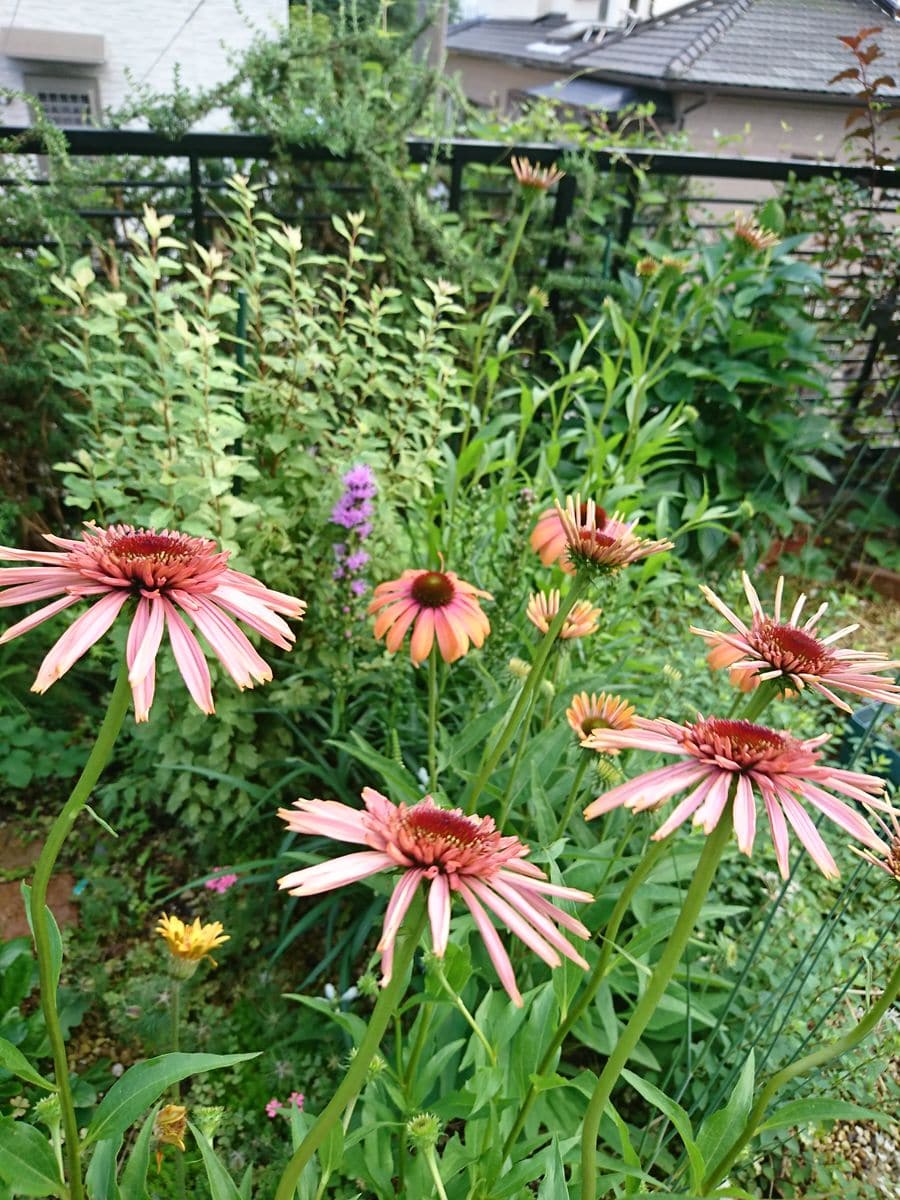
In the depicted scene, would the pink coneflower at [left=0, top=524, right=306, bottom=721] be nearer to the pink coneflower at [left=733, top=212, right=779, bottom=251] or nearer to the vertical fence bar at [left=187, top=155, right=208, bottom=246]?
the pink coneflower at [left=733, top=212, right=779, bottom=251]

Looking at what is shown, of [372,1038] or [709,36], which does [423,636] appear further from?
[709,36]

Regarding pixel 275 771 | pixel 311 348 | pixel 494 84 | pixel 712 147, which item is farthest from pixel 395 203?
pixel 494 84

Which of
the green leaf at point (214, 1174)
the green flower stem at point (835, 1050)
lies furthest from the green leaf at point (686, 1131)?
the green leaf at point (214, 1174)

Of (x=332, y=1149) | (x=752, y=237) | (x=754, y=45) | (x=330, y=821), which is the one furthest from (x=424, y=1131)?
(x=754, y=45)

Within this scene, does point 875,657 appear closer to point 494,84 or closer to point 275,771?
point 275,771

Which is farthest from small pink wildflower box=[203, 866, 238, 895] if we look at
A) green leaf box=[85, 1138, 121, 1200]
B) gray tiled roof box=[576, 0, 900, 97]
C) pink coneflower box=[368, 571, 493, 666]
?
gray tiled roof box=[576, 0, 900, 97]

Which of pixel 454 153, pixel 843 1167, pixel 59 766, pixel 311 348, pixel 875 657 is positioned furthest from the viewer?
pixel 454 153

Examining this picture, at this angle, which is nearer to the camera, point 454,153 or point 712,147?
point 454,153

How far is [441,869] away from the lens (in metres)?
0.58

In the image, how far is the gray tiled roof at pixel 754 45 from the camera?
2.42m

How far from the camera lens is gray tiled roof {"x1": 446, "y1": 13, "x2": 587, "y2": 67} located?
580cm

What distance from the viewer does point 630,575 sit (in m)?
2.23

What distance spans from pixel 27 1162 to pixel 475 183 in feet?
10.6

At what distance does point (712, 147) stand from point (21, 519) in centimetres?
452
